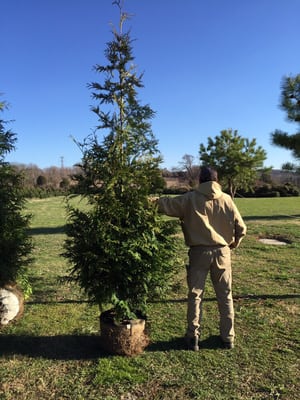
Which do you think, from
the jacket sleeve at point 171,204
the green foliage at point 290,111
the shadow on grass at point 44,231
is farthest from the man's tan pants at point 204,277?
the green foliage at point 290,111

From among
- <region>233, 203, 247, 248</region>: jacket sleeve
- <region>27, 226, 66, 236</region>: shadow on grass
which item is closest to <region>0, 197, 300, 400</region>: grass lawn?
<region>233, 203, 247, 248</region>: jacket sleeve

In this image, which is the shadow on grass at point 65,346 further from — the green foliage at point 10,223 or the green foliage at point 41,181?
the green foliage at point 41,181

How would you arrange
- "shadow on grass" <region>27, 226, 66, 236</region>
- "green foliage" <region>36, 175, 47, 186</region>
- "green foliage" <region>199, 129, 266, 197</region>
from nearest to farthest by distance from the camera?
"shadow on grass" <region>27, 226, 66, 236</region>
"green foliage" <region>199, 129, 266, 197</region>
"green foliage" <region>36, 175, 47, 186</region>

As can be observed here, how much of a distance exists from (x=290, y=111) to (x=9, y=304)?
50.9ft

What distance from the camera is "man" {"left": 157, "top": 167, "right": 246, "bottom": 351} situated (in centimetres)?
389

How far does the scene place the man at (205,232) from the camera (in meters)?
3.89

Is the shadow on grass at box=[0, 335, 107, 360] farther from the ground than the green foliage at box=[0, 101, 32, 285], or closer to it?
closer to it

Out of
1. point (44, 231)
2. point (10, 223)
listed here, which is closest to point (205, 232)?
point (10, 223)

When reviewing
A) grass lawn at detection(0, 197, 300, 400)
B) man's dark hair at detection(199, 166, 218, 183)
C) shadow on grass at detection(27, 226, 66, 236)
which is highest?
man's dark hair at detection(199, 166, 218, 183)

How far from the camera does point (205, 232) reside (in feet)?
12.7

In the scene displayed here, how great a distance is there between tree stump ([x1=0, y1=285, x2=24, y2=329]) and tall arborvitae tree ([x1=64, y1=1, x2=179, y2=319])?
128cm

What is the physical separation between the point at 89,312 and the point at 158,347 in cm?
154

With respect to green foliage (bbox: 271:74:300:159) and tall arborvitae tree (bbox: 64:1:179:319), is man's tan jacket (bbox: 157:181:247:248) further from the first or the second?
green foliage (bbox: 271:74:300:159)

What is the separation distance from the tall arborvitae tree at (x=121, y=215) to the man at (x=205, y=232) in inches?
10.7
